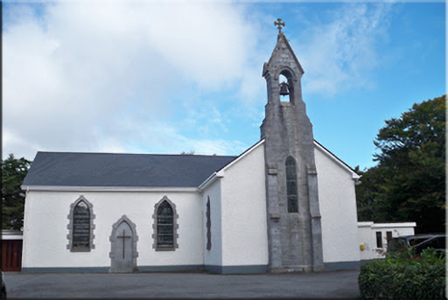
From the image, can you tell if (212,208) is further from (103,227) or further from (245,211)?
(103,227)

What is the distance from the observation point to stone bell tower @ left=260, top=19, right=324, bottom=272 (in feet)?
74.9

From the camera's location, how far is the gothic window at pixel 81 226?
2669cm

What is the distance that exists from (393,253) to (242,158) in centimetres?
1177

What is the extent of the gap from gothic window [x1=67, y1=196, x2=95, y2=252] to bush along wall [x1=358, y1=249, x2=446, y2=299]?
18870 millimetres

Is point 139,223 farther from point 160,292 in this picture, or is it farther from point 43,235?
point 160,292

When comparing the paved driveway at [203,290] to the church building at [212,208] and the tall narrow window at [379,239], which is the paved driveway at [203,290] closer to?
the church building at [212,208]

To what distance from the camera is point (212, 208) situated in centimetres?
2531

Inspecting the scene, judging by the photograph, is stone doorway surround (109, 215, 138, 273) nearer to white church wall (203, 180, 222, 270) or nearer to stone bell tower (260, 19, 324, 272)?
white church wall (203, 180, 222, 270)

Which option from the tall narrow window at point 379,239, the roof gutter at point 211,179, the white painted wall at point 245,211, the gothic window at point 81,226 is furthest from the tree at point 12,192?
the tall narrow window at point 379,239

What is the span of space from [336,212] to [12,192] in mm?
26925

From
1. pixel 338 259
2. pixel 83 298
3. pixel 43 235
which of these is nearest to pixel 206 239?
pixel 338 259

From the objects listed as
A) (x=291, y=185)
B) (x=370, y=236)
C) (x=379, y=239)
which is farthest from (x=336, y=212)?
(x=379, y=239)

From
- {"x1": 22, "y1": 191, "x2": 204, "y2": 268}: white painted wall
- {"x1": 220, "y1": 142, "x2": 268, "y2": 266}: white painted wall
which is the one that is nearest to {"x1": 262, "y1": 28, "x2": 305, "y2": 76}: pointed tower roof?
{"x1": 220, "y1": 142, "x2": 268, "y2": 266}: white painted wall

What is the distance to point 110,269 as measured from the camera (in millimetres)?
26703
